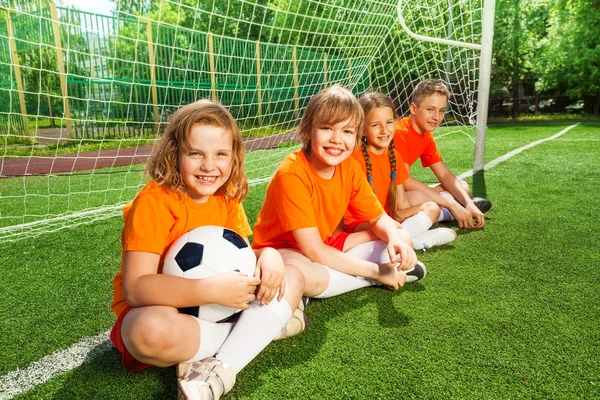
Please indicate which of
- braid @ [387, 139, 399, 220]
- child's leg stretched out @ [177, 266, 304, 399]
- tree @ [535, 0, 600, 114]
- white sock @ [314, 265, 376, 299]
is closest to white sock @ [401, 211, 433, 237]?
braid @ [387, 139, 399, 220]

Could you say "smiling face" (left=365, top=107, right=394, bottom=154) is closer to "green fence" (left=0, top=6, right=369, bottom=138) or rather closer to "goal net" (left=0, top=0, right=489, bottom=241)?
"goal net" (left=0, top=0, right=489, bottom=241)

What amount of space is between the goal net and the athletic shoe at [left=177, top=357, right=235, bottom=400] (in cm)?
224

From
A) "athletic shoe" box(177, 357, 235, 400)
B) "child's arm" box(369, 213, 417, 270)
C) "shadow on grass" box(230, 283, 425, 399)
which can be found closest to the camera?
"athletic shoe" box(177, 357, 235, 400)

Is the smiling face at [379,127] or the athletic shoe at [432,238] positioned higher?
the smiling face at [379,127]

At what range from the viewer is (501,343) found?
1.75 metres

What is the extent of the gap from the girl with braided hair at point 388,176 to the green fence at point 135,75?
9.35 feet

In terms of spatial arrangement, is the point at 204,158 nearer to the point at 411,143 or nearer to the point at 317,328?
the point at 317,328

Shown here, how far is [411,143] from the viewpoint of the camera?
344cm

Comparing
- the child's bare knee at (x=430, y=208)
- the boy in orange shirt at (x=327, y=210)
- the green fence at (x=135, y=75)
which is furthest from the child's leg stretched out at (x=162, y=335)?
the green fence at (x=135, y=75)

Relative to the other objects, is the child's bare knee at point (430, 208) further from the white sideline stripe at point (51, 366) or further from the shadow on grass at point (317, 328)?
the white sideline stripe at point (51, 366)

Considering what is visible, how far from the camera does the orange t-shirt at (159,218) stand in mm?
1562

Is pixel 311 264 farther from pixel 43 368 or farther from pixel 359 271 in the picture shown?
pixel 43 368

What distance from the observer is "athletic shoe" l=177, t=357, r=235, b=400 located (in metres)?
1.39

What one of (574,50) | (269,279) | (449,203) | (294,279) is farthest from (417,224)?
(574,50)
